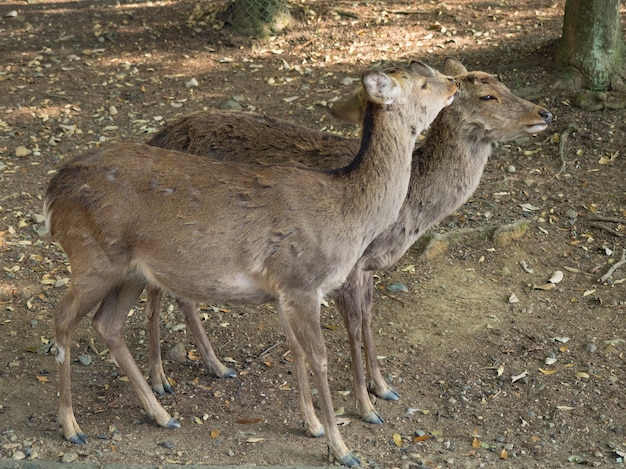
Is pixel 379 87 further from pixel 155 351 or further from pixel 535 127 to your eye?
pixel 155 351

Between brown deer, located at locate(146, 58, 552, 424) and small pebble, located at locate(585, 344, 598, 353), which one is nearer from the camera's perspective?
brown deer, located at locate(146, 58, 552, 424)

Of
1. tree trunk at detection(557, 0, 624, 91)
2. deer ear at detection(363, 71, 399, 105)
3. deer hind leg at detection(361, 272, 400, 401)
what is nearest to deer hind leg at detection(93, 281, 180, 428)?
deer hind leg at detection(361, 272, 400, 401)

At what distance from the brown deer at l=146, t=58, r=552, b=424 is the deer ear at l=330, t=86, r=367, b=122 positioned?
0.89ft

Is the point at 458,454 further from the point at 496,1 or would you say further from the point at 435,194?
the point at 496,1

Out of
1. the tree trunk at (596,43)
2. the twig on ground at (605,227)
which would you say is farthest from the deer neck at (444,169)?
the tree trunk at (596,43)

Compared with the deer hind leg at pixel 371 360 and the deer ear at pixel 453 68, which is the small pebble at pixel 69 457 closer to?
the deer hind leg at pixel 371 360

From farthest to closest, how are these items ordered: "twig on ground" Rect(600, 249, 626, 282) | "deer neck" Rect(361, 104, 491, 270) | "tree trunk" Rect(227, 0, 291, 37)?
"tree trunk" Rect(227, 0, 291, 37) < "twig on ground" Rect(600, 249, 626, 282) < "deer neck" Rect(361, 104, 491, 270)

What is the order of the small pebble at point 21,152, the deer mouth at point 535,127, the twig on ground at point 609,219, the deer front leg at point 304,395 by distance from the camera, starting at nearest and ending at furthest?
the deer front leg at point 304,395 → the deer mouth at point 535,127 → the twig on ground at point 609,219 → the small pebble at point 21,152

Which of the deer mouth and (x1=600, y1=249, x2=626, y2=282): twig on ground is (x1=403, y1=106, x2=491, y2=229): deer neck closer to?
the deer mouth

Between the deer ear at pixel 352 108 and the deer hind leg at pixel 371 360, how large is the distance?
100 cm

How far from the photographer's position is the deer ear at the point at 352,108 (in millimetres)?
5285

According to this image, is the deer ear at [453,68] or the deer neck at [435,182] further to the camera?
the deer ear at [453,68]

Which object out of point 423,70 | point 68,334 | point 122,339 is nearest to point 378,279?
point 423,70

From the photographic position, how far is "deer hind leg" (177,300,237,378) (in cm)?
592
